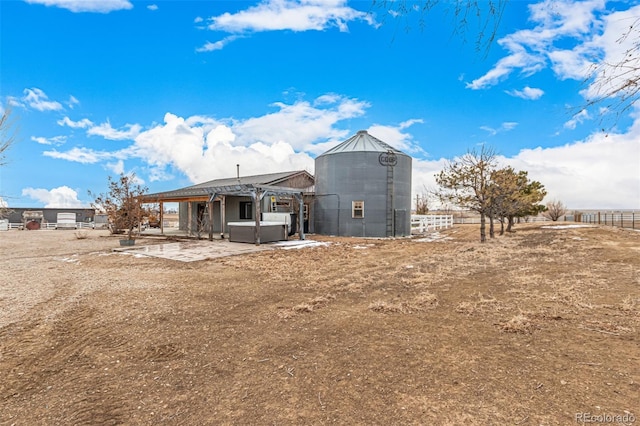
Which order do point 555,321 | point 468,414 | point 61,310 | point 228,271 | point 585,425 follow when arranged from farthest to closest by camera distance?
point 228,271 → point 61,310 → point 555,321 → point 468,414 → point 585,425

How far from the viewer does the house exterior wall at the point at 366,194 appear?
18.2 metres

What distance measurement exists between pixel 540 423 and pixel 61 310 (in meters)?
6.11

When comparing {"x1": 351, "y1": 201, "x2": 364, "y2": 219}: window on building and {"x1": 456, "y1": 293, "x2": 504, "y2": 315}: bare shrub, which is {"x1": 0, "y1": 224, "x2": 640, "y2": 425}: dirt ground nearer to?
{"x1": 456, "y1": 293, "x2": 504, "y2": 315}: bare shrub

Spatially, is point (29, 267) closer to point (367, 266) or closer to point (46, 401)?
point (46, 401)

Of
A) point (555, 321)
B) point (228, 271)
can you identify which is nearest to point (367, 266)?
point (228, 271)

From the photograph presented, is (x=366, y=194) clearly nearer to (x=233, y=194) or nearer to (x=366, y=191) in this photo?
(x=366, y=191)

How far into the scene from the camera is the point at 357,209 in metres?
18.3

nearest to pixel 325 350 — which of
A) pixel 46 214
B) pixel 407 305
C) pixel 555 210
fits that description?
pixel 407 305

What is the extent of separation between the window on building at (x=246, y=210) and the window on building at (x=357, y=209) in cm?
627

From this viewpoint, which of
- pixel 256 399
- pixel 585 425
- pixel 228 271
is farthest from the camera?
pixel 228 271

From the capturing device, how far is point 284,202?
19672 millimetres

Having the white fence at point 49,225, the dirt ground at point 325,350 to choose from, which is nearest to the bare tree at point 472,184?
the dirt ground at point 325,350

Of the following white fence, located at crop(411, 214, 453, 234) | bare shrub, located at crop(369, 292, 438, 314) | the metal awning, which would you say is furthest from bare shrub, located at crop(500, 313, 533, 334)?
white fence, located at crop(411, 214, 453, 234)

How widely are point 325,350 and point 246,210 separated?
17190 millimetres
